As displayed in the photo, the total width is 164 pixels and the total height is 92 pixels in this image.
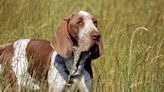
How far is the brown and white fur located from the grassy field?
0.31 m

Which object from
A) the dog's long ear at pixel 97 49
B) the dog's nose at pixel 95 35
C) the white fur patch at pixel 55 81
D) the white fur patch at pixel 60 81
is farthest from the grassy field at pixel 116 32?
the dog's nose at pixel 95 35

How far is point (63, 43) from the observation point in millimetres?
6465

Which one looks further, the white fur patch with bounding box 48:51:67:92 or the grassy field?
the grassy field

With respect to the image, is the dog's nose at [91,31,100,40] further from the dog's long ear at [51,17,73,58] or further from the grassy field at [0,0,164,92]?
the grassy field at [0,0,164,92]

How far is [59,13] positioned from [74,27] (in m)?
2.90

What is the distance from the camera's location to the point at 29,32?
8.15 meters

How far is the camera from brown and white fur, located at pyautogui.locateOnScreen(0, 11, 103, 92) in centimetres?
637

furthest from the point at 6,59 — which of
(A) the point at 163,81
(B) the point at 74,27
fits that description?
(A) the point at 163,81

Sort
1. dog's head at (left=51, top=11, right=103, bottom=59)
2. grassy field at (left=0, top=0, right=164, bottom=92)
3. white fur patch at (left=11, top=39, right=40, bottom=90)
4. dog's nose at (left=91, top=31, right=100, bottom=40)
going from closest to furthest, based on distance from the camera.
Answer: dog's nose at (left=91, top=31, right=100, bottom=40) < dog's head at (left=51, top=11, right=103, bottom=59) < white fur patch at (left=11, top=39, right=40, bottom=90) < grassy field at (left=0, top=0, right=164, bottom=92)

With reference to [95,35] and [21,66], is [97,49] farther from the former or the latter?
[21,66]

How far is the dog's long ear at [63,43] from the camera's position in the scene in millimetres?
6441

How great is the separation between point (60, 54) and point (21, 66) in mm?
668

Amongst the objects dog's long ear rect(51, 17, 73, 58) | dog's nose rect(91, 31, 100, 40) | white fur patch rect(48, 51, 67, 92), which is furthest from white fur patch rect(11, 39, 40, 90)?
dog's nose rect(91, 31, 100, 40)

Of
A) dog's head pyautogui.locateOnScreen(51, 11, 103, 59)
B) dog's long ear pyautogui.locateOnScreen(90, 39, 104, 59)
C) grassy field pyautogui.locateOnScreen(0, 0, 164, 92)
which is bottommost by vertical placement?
grassy field pyautogui.locateOnScreen(0, 0, 164, 92)
